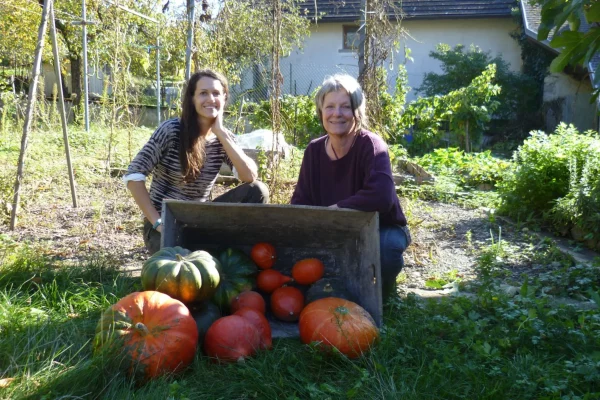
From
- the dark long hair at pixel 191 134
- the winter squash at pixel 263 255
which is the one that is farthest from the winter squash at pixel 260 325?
the dark long hair at pixel 191 134

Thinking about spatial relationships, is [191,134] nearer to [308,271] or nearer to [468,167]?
[308,271]

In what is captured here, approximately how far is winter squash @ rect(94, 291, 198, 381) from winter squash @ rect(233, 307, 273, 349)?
301mm

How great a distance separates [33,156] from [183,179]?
5118mm

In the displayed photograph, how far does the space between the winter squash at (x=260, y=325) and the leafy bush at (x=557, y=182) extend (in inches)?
132

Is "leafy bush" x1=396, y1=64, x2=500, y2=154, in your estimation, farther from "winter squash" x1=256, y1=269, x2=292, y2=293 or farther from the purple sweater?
"winter squash" x1=256, y1=269, x2=292, y2=293

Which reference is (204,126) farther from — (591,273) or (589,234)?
(589,234)

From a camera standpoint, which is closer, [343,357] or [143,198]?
[343,357]

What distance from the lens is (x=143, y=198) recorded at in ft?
12.4

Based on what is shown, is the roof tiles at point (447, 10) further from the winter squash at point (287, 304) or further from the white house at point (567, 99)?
the winter squash at point (287, 304)

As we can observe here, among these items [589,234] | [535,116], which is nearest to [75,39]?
[535,116]

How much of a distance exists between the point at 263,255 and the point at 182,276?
0.73m

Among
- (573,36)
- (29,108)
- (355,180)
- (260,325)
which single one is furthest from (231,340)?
(29,108)

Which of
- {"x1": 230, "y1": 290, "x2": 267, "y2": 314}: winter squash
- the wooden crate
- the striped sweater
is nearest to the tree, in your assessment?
the wooden crate

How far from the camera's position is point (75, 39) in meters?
19.1
